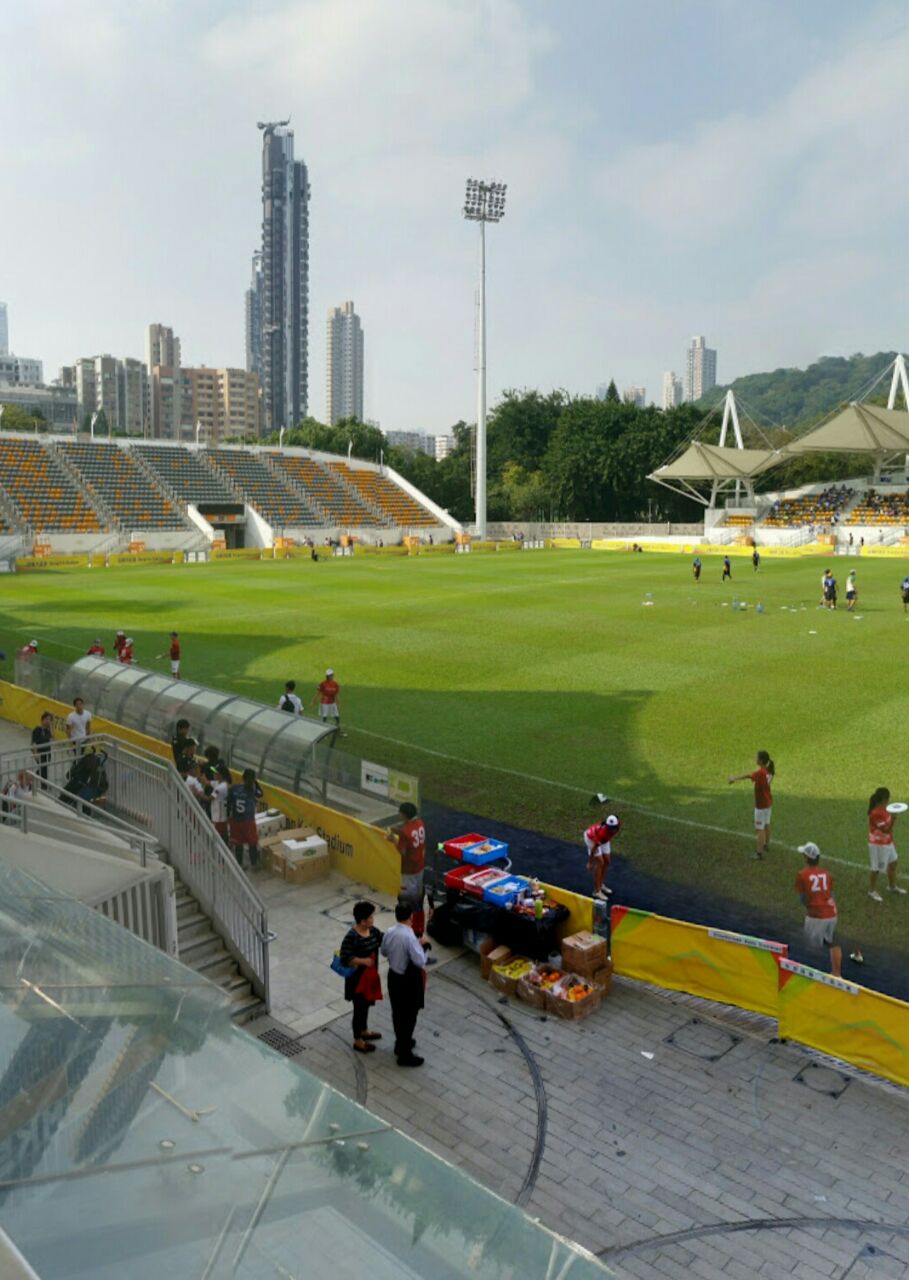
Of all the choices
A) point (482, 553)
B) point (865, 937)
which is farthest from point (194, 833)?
point (482, 553)

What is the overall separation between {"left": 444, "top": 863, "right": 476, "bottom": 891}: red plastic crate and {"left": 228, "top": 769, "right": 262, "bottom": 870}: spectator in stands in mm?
2773

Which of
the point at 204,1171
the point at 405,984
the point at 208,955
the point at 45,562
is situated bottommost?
the point at 208,955

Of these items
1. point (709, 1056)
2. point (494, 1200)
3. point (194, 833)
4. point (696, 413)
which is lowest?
point (709, 1056)

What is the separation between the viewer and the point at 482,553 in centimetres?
7375

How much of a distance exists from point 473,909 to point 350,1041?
7.40ft

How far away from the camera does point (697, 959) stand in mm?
9820

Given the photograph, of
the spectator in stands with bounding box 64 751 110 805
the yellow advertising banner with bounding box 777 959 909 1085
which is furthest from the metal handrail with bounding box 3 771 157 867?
the yellow advertising banner with bounding box 777 959 909 1085

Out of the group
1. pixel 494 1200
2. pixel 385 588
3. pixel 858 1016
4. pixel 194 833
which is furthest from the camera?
pixel 385 588

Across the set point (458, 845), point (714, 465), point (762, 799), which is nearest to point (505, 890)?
point (458, 845)

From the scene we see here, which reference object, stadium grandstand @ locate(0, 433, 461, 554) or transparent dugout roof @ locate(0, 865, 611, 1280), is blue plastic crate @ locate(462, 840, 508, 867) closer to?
transparent dugout roof @ locate(0, 865, 611, 1280)

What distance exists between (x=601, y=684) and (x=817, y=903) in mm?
14634

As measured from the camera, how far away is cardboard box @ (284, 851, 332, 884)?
12.7 metres

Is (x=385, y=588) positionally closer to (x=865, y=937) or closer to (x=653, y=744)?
(x=653, y=744)

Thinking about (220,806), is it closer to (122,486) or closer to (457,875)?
(457,875)
